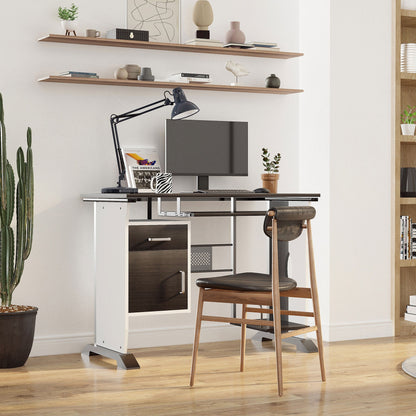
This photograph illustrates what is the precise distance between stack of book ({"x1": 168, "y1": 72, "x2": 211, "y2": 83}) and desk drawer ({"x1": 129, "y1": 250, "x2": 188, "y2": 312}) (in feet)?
3.31

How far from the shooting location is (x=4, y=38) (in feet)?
13.8

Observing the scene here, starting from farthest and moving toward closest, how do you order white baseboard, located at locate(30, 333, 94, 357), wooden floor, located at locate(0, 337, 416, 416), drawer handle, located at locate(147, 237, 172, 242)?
white baseboard, located at locate(30, 333, 94, 357) < drawer handle, located at locate(147, 237, 172, 242) < wooden floor, located at locate(0, 337, 416, 416)

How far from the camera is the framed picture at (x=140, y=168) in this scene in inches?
171

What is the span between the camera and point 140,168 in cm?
438

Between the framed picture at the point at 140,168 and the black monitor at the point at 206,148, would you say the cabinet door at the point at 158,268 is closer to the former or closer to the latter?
the framed picture at the point at 140,168

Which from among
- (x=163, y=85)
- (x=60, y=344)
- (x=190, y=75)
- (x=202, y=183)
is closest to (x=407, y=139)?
(x=202, y=183)

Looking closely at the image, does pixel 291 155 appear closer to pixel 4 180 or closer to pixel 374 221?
pixel 374 221

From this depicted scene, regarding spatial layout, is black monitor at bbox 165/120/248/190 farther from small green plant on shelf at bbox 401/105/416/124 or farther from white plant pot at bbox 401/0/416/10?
white plant pot at bbox 401/0/416/10

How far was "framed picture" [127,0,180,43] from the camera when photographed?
4.51 meters

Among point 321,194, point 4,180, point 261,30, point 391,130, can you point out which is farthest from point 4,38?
point 391,130

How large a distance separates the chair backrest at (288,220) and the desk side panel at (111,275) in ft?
2.52

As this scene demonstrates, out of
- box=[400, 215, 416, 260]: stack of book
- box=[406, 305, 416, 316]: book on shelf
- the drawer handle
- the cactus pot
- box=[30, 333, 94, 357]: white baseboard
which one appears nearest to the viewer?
the cactus pot

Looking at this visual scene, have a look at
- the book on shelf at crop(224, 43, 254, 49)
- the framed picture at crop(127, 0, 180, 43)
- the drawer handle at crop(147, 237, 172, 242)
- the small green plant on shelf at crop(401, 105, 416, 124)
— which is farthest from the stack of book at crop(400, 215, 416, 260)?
the framed picture at crop(127, 0, 180, 43)

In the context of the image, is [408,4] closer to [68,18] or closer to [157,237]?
[68,18]
